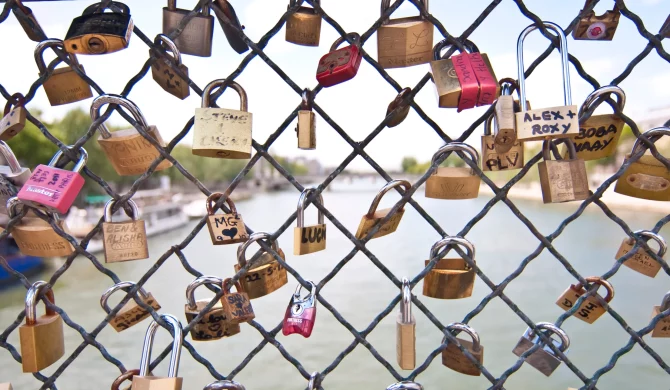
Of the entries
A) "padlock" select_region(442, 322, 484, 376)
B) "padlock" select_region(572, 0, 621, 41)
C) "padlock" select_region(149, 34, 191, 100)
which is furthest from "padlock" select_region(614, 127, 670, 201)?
"padlock" select_region(149, 34, 191, 100)

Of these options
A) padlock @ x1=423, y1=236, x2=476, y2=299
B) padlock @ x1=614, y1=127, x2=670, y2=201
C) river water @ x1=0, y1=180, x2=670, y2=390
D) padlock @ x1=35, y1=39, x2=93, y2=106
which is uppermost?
padlock @ x1=35, y1=39, x2=93, y2=106

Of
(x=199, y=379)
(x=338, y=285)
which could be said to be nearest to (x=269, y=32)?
(x=199, y=379)

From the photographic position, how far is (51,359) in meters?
0.78

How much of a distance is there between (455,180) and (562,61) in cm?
23

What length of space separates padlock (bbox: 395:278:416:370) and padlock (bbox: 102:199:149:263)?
Result: 0.38 m

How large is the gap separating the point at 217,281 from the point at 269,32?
389mm

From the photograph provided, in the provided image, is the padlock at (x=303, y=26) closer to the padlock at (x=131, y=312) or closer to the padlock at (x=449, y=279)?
the padlock at (x=449, y=279)

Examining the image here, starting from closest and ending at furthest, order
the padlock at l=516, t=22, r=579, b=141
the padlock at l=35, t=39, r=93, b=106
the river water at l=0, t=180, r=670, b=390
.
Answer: the padlock at l=516, t=22, r=579, b=141 → the padlock at l=35, t=39, r=93, b=106 → the river water at l=0, t=180, r=670, b=390

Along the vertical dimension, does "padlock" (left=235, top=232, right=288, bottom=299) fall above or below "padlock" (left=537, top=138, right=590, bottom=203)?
below

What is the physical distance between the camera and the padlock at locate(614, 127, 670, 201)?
2.50ft

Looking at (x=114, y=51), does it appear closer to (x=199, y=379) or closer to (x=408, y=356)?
(x=408, y=356)

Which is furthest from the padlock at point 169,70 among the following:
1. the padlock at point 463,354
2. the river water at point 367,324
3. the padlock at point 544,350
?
the river water at point 367,324

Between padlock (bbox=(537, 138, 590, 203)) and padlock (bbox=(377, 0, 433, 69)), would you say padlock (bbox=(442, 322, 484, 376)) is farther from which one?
padlock (bbox=(377, 0, 433, 69))

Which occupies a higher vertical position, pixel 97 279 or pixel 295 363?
pixel 295 363
